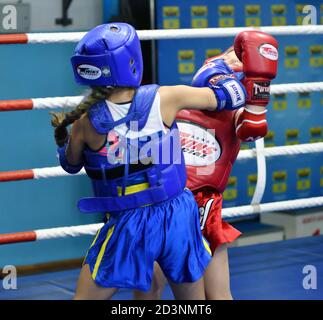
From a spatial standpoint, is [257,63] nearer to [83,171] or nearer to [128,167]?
[128,167]

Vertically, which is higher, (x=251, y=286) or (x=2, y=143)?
(x=2, y=143)

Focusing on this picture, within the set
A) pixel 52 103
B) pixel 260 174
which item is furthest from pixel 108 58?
pixel 260 174

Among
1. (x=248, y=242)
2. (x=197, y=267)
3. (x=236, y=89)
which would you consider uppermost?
(x=236, y=89)

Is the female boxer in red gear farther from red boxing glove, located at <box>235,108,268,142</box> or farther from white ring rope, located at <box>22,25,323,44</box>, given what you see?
white ring rope, located at <box>22,25,323,44</box>

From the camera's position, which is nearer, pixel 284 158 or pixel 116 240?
pixel 116 240

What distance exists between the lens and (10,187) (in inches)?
148

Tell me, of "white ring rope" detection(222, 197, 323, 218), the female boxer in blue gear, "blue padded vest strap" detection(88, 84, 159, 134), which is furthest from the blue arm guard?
"white ring rope" detection(222, 197, 323, 218)

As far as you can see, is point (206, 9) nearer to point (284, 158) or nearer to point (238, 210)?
point (284, 158)

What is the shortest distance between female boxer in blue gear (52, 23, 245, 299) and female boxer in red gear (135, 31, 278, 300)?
0.94ft

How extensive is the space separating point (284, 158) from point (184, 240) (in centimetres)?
236

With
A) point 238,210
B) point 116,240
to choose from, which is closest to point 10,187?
point 238,210

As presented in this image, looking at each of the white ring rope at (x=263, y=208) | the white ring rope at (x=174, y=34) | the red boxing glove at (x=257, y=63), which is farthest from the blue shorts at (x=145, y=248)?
the white ring rope at (x=263, y=208)

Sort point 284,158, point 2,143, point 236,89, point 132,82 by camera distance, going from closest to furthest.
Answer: point 132,82, point 236,89, point 2,143, point 284,158

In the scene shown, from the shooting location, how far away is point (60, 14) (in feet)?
12.5
